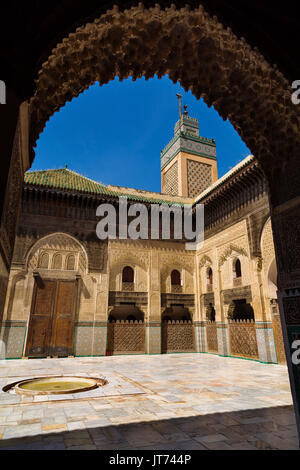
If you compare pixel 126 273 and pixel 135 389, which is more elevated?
pixel 126 273

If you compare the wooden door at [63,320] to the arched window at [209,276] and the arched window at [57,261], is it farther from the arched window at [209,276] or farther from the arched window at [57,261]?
the arched window at [209,276]

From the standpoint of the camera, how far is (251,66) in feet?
7.79

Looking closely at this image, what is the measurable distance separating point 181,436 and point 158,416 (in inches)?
26.3

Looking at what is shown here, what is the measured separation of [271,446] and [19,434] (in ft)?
6.85

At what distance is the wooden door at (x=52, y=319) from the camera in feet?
30.0

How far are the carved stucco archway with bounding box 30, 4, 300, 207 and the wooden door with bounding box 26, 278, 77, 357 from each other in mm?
8182

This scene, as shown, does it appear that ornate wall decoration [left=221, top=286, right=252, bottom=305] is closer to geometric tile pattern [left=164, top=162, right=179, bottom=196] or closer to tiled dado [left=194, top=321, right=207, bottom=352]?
tiled dado [left=194, top=321, right=207, bottom=352]

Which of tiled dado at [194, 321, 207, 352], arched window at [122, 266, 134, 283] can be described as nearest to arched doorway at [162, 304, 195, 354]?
tiled dado at [194, 321, 207, 352]

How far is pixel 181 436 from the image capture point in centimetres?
253

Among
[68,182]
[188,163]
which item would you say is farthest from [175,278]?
[188,163]

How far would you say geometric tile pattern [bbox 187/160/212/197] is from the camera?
14797mm

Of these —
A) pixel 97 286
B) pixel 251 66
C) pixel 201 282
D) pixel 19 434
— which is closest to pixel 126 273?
pixel 97 286

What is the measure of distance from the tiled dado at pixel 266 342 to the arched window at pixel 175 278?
3.83 metres

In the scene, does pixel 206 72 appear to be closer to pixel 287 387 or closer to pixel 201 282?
pixel 287 387
